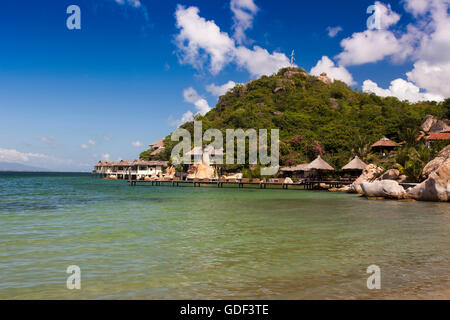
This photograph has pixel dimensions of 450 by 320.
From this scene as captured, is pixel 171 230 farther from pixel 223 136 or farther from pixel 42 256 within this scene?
pixel 223 136

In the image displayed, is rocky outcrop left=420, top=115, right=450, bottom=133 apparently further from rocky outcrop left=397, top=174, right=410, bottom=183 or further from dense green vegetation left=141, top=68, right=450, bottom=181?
rocky outcrop left=397, top=174, right=410, bottom=183

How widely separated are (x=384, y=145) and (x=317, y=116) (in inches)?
889

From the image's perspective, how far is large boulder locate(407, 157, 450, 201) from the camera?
20.8 metres

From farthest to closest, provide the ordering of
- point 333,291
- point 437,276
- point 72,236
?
point 72,236 < point 437,276 < point 333,291

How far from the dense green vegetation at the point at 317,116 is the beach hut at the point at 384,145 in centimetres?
124

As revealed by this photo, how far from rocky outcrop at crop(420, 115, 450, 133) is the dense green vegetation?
1009mm

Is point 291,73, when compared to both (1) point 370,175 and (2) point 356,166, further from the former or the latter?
(1) point 370,175

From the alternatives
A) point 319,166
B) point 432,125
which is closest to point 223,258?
point 319,166

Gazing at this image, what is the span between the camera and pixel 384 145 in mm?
43844

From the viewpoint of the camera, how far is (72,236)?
34.6ft

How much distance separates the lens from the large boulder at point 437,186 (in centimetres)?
2083

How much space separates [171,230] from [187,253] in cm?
358
